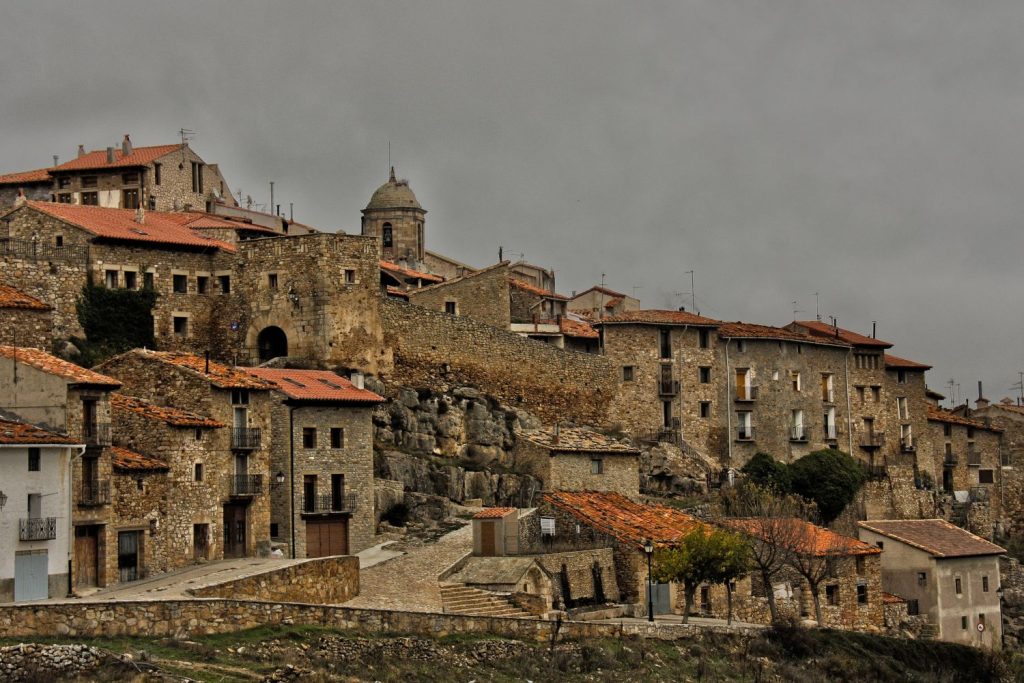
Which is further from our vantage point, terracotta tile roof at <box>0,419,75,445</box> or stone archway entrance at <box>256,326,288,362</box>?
stone archway entrance at <box>256,326,288,362</box>

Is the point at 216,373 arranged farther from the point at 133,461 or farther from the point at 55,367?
the point at 55,367

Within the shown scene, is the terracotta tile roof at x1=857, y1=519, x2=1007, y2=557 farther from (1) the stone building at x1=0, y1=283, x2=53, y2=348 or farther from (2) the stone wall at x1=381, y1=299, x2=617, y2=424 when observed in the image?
(1) the stone building at x1=0, y1=283, x2=53, y2=348

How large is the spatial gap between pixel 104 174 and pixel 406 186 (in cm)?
2689

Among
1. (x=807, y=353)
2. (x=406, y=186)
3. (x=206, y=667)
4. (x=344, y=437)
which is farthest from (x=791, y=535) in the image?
(x=406, y=186)

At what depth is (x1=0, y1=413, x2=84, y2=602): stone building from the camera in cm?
4881

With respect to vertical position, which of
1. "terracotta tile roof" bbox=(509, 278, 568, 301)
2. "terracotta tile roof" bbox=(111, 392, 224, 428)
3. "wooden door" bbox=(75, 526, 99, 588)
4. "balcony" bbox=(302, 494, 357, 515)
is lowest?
"wooden door" bbox=(75, 526, 99, 588)

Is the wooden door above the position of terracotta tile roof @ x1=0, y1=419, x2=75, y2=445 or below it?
below

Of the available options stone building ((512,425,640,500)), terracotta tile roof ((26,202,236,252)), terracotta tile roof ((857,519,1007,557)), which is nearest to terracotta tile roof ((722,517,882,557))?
terracotta tile roof ((857,519,1007,557))

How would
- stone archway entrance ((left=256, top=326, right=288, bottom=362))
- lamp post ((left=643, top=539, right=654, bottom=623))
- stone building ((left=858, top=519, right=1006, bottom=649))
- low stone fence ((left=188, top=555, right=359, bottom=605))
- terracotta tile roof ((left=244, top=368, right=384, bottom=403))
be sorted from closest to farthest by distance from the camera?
low stone fence ((left=188, top=555, right=359, bottom=605)), lamp post ((left=643, top=539, right=654, bottom=623)), terracotta tile roof ((left=244, top=368, right=384, bottom=403)), stone archway entrance ((left=256, top=326, right=288, bottom=362)), stone building ((left=858, top=519, right=1006, bottom=649))

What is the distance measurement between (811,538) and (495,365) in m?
16.0

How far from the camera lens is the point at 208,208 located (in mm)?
98625

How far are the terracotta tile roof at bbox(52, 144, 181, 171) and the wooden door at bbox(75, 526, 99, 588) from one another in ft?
138

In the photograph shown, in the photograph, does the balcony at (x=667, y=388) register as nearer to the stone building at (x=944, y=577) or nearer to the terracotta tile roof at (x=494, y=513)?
the stone building at (x=944, y=577)

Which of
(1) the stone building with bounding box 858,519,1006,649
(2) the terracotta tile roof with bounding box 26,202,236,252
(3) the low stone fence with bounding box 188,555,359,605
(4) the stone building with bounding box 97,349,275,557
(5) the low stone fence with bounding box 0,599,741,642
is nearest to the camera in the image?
(5) the low stone fence with bounding box 0,599,741,642
